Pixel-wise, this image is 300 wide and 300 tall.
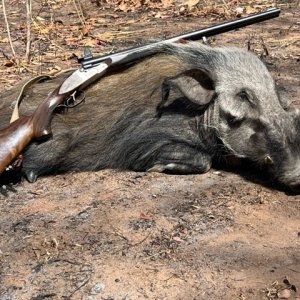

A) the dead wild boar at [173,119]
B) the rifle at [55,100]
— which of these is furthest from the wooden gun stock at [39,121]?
the dead wild boar at [173,119]

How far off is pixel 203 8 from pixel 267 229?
21.3 ft

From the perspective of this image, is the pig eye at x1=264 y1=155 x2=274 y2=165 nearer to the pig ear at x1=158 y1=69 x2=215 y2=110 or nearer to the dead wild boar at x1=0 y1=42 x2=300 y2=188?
the dead wild boar at x1=0 y1=42 x2=300 y2=188

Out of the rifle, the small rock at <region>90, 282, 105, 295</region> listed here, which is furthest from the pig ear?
the small rock at <region>90, 282, 105, 295</region>

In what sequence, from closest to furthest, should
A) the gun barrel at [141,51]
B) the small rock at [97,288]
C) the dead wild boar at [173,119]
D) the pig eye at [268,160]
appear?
the small rock at [97,288], the pig eye at [268,160], the dead wild boar at [173,119], the gun barrel at [141,51]

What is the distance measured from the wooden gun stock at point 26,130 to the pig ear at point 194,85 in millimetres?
753

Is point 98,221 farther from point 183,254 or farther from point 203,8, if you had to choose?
point 203,8

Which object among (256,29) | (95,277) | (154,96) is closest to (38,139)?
(154,96)

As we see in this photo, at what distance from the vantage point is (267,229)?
145 inches

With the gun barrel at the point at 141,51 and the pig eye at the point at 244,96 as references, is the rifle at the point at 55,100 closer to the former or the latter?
the gun barrel at the point at 141,51

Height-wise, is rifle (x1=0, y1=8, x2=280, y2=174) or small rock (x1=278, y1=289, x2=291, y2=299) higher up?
rifle (x1=0, y1=8, x2=280, y2=174)

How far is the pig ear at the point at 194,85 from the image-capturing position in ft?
15.3

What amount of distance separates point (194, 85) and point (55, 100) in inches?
39.9

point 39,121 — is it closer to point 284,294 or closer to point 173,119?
A: point 173,119

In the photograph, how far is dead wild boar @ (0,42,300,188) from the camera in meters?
4.58
